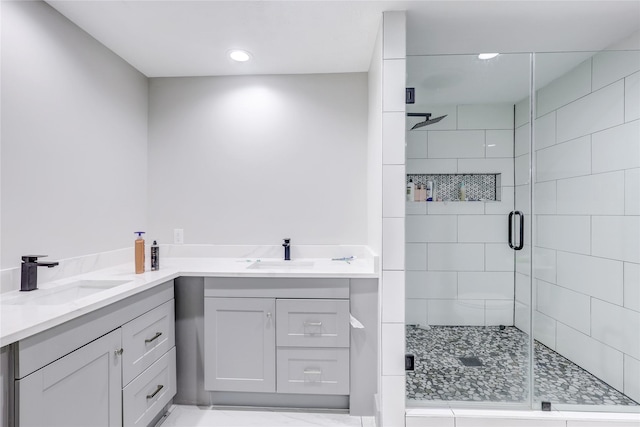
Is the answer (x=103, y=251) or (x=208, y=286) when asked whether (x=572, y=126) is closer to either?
(x=208, y=286)

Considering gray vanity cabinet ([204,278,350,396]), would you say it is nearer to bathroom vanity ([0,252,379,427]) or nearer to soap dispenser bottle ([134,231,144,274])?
bathroom vanity ([0,252,379,427])

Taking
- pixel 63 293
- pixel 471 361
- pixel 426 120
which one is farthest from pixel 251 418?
pixel 426 120

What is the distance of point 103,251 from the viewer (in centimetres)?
195

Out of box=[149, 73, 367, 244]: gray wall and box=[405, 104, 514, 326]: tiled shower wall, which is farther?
box=[149, 73, 367, 244]: gray wall

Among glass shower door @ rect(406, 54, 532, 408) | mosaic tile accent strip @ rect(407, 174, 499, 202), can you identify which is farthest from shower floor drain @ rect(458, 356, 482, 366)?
mosaic tile accent strip @ rect(407, 174, 499, 202)

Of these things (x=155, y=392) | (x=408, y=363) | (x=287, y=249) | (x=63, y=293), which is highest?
(x=287, y=249)

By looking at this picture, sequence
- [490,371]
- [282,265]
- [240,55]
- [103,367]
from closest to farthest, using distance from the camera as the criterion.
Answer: [103,367], [490,371], [240,55], [282,265]

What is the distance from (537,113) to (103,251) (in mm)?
2746

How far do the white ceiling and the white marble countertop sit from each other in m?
1.39

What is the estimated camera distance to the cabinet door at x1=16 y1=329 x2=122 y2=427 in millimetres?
989

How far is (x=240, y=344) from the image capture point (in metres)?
1.84

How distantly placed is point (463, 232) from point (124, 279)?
1946mm

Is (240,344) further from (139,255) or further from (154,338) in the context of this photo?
(139,255)

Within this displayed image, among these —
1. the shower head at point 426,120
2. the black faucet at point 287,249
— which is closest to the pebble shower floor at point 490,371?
the black faucet at point 287,249
